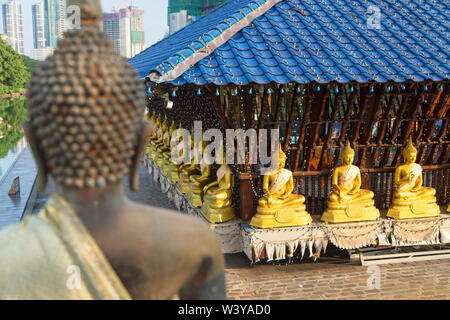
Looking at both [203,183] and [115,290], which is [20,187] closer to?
[203,183]

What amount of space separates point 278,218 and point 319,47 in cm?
245

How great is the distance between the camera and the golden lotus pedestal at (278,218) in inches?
259

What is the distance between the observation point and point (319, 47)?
21.8 feet

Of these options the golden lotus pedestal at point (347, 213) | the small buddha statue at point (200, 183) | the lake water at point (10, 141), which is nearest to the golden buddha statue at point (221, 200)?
the small buddha statue at point (200, 183)

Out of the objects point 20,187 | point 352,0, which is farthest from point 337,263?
point 20,187

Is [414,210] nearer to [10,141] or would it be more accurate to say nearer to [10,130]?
[10,141]

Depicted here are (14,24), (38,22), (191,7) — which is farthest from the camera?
(14,24)

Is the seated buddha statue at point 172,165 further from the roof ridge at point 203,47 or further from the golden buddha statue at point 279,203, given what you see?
the roof ridge at point 203,47

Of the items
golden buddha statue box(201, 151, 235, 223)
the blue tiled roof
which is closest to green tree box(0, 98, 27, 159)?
golden buddha statue box(201, 151, 235, 223)

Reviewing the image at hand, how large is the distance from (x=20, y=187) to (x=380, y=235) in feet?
30.4

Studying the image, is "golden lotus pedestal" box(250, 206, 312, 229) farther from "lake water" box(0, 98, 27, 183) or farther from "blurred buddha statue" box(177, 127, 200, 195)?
"lake water" box(0, 98, 27, 183)

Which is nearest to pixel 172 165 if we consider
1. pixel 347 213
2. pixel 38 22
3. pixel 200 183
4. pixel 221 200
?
pixel 200 183

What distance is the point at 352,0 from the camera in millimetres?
8180

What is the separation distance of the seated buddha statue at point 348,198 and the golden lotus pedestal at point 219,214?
137 centimetres
